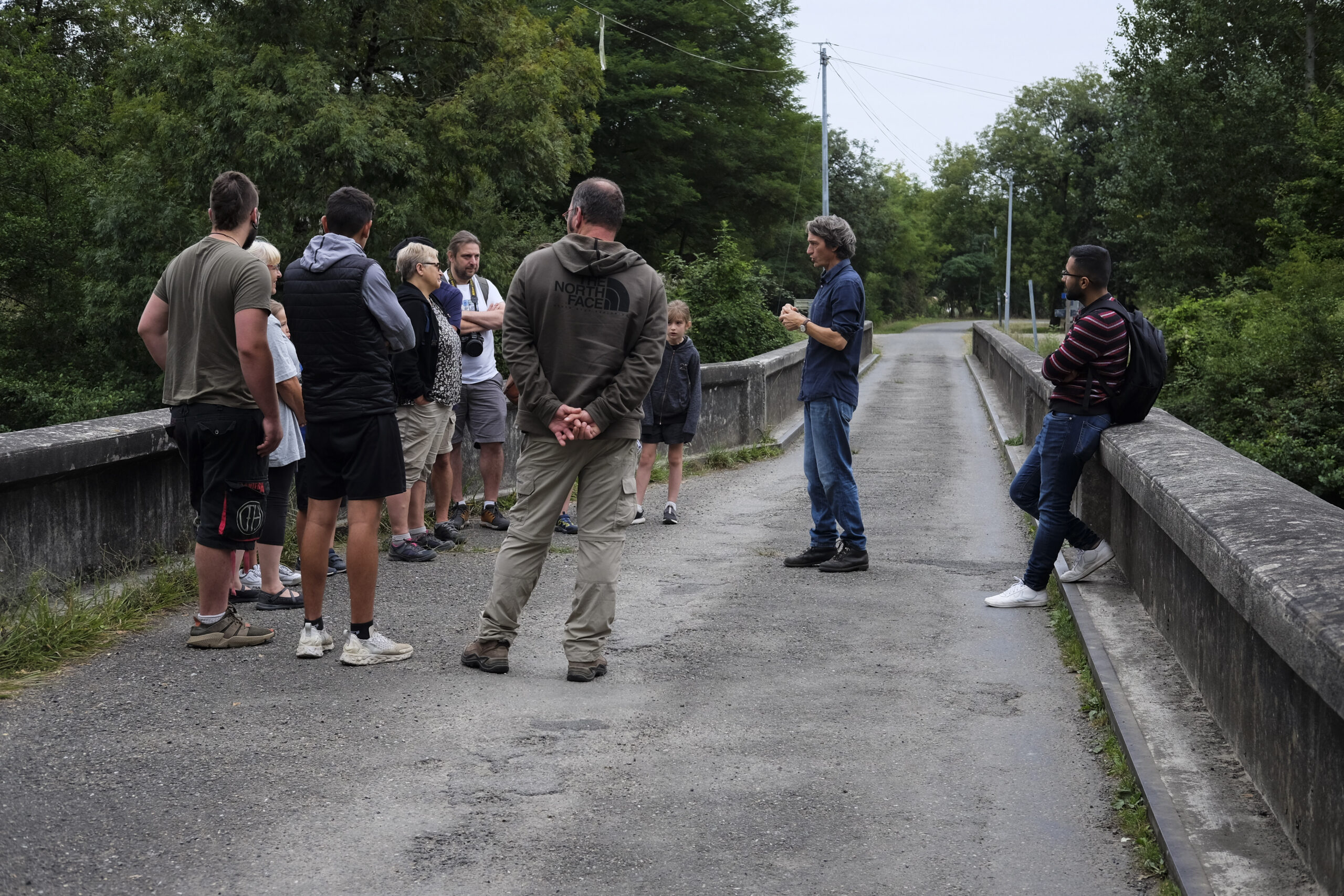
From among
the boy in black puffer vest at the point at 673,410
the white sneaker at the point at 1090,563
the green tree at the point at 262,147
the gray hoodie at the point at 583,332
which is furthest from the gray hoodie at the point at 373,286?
the green tree at the point at 262,147

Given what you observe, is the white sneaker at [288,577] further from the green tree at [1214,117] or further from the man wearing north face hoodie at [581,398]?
the green tree at [1214,117]

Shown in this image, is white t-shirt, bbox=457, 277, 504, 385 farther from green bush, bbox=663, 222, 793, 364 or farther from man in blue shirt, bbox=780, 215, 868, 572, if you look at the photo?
green bush, bbox=663, 222, 793, 364

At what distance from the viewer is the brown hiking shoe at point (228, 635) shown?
554cm

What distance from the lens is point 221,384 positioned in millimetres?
5473

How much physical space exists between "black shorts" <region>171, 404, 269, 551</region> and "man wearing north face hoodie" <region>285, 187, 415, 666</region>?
34cm

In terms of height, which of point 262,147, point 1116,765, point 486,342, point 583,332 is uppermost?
point 262,147

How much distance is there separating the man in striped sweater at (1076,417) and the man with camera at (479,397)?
11.5 feet

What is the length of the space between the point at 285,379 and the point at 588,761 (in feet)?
9.68

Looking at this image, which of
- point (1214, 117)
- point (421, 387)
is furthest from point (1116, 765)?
point (1214, 117)

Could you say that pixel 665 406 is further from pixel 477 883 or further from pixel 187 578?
pixel 477 883

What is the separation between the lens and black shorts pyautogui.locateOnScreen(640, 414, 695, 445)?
9.29m

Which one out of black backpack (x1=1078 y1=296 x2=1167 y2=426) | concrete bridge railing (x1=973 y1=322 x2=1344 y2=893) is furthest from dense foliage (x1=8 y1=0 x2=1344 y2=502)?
concrete bridge railing (x1=973 y1=322 x2=1344 y2=893)

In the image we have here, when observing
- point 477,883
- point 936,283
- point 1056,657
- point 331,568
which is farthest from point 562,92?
point 936,283

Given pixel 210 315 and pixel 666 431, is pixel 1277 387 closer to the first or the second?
pixel 666 431
